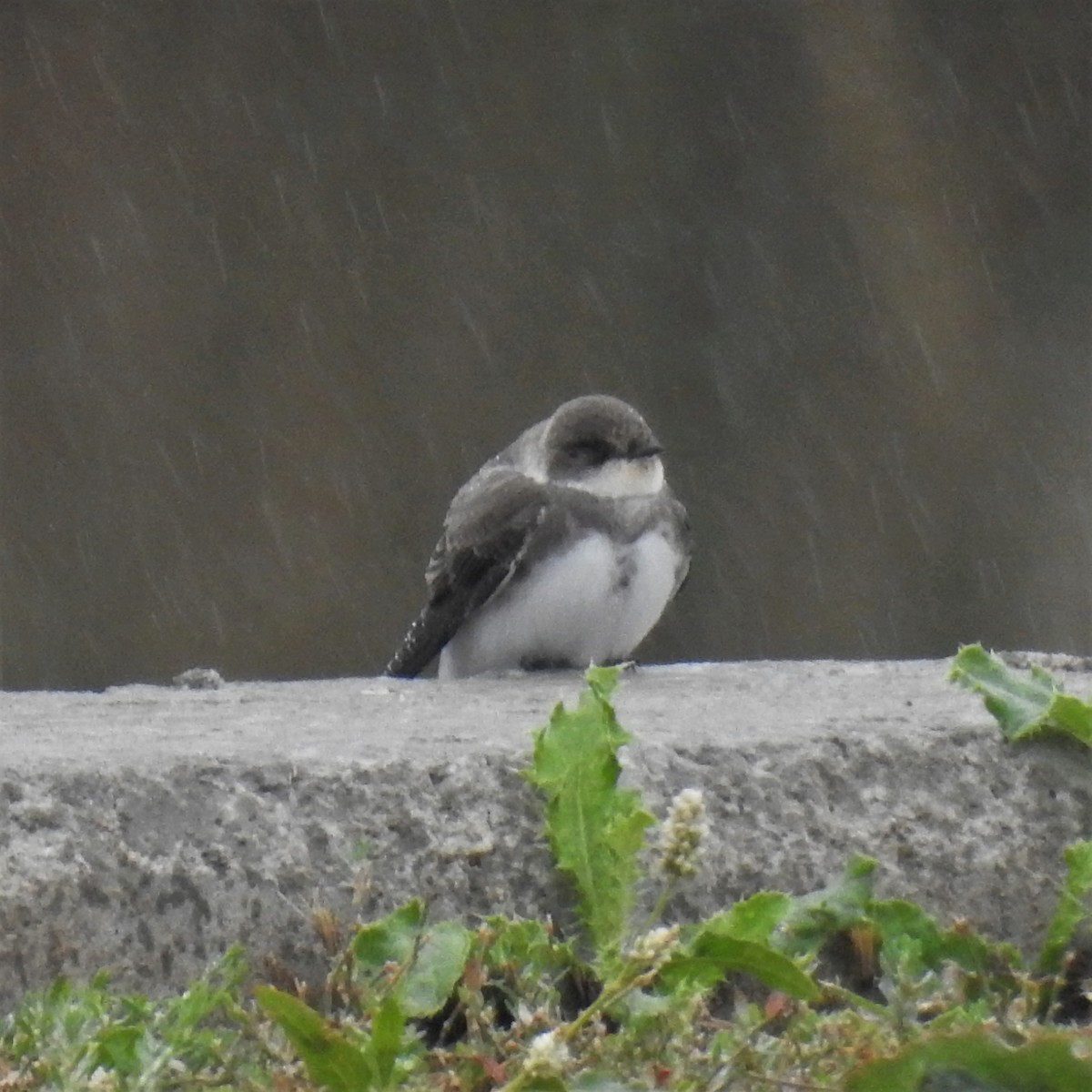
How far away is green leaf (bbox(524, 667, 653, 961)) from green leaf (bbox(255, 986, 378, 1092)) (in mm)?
574

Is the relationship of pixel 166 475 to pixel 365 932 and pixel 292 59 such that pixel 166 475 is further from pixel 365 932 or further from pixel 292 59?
pixel 365 932

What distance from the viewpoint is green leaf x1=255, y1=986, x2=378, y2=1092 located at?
1.79 metres

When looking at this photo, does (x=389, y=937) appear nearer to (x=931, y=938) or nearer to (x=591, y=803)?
(x=591, y=803)

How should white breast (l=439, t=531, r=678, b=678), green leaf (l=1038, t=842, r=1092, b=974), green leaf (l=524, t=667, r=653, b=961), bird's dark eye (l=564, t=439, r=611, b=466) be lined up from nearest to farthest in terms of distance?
1. green leaf (l=524, t=667, r=653, b=961)
2. green leaf (l=1038, t=842, r=1092, b=974)
3. white breast (l=439, t=531, r=678, b=678)
4. bird's dark eye (l=564, t=439, r=611, b=466)

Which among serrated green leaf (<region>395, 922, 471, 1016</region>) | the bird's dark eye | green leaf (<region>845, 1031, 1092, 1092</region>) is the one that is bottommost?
serrated green leaf (<region>395, 922, 471, 1016</region>)

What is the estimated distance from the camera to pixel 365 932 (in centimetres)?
223

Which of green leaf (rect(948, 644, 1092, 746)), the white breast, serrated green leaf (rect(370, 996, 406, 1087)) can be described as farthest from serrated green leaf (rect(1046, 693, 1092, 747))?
the white breast

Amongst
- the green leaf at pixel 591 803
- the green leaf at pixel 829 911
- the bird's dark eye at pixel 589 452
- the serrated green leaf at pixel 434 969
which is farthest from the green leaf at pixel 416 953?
the bird's dark eye at pixel 589 452

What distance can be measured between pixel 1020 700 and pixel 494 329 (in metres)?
6.04

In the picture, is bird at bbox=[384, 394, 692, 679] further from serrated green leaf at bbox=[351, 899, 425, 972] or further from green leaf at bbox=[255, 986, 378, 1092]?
green leaf at bbox=[255, 986, 378, 1092]

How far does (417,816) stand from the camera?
2.45m

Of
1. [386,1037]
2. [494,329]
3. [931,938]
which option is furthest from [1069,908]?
[494,329]

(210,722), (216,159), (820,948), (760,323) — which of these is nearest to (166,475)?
(216,159)

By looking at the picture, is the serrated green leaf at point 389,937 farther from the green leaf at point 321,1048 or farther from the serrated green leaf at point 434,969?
the green leaf at point 321,1048
